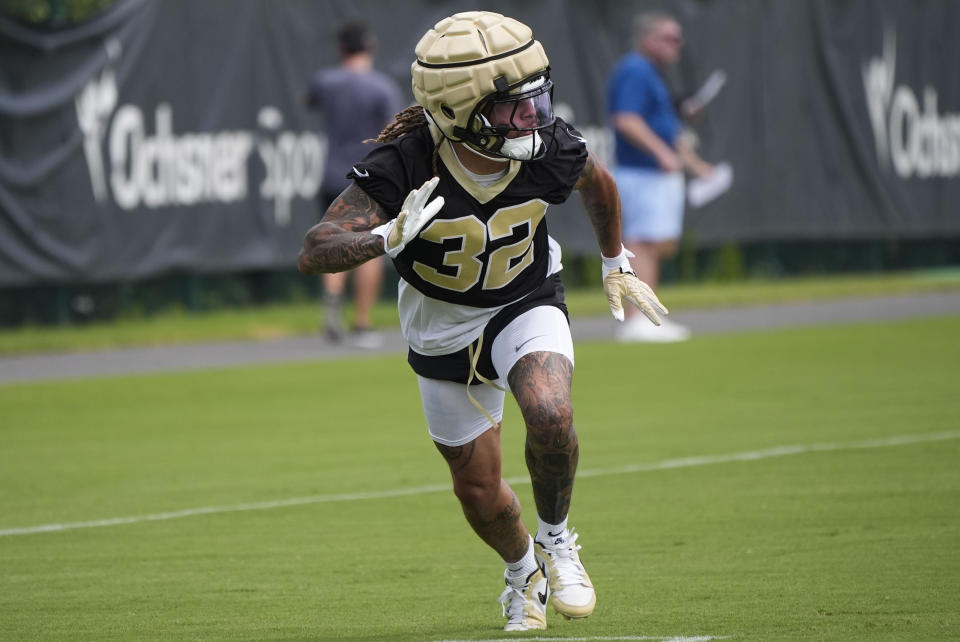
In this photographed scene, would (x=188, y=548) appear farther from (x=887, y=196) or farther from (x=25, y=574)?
(x=887, y=196)

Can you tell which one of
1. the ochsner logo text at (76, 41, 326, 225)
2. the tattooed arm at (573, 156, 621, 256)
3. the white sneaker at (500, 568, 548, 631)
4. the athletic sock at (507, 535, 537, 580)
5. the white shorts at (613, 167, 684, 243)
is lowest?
the white shorts at (613, 167, 684, 243)

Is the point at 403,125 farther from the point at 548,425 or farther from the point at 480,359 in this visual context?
the point at 548,425

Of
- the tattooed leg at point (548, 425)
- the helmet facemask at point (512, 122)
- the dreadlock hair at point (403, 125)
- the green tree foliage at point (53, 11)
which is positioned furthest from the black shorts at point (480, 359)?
the green tree foliage at point (53, 11)

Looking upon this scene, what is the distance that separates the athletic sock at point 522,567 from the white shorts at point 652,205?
8999 millimetres

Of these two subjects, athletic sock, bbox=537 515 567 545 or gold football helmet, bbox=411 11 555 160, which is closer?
gold football helmet, bbox=411 11 555 160

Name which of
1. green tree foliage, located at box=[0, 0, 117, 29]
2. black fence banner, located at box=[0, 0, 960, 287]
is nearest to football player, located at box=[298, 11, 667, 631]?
black fence banner, located at box=[0, 0, 960, 287]

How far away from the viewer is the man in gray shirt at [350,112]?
14617 millimetres

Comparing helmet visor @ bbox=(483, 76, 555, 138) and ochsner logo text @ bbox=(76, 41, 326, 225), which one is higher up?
helmet visor @ bbox=(483, 76, 555, 138)

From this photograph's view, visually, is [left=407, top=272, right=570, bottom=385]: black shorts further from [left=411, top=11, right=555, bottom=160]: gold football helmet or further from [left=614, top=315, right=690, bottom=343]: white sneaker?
[left=614, top=315, right=690, bottom=343]: white sneaker

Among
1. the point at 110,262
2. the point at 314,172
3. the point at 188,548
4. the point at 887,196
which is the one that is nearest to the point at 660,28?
the point at 314,172

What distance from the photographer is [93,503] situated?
8.37m

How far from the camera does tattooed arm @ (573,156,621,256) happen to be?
5.99m

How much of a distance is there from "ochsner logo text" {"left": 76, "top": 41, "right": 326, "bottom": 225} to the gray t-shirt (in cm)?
159

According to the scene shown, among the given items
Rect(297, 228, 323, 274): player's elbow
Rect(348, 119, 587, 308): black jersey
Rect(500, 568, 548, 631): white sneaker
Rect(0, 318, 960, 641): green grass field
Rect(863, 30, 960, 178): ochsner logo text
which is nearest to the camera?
Rect(297, 228, 323, 274): player's elbow
